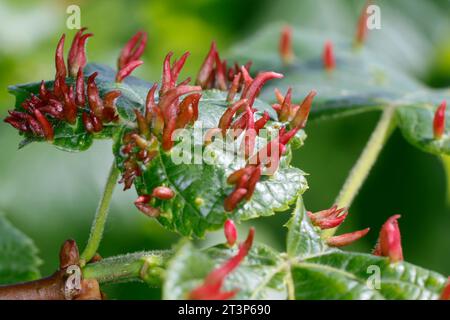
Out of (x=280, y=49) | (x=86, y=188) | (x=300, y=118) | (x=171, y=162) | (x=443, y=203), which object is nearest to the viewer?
(x=171, y=162)

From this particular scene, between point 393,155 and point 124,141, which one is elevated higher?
point 393,155

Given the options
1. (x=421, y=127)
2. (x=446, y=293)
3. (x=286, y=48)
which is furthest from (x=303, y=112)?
(x=286, y=48)

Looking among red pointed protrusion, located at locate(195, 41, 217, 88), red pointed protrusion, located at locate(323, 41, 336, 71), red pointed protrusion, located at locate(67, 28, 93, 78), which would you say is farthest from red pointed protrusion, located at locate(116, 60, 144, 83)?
red pointed protrusion, located at locate(323, 41, 336, 71)

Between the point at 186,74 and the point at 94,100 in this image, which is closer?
the point at 94,100

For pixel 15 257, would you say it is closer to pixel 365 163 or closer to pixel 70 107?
pixel 70 107

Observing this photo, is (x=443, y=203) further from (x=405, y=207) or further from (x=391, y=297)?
(x=391, y=297)

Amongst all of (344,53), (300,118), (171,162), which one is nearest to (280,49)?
(344,53)

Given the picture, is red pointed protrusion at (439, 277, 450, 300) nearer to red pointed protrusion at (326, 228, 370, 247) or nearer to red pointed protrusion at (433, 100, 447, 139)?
red pointed protrusion at (326, 228, 370, 247)
